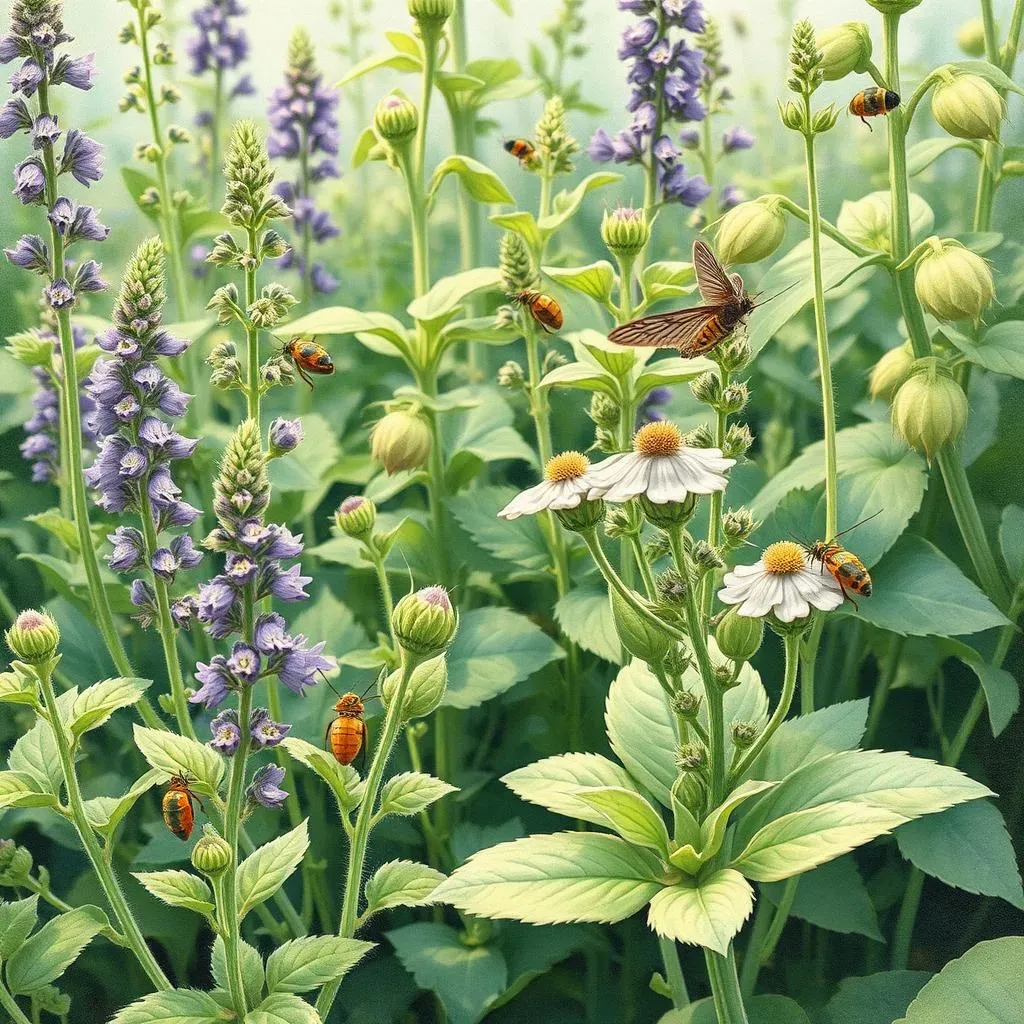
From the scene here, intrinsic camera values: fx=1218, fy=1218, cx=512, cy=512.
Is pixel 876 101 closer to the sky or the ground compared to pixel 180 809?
closer to the sky

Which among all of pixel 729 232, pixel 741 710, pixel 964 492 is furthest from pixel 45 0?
pixel 964 492

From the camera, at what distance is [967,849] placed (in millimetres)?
1128

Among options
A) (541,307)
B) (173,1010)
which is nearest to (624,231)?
(541,307)

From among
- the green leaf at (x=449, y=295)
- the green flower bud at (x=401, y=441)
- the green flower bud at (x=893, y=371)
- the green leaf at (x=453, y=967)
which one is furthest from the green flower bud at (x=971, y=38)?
the green leaf at (x=453, y=967)

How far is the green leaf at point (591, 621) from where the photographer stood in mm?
1228

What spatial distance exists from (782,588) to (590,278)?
1.41 ft

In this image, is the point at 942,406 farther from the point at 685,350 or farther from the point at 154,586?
the point at 154,586

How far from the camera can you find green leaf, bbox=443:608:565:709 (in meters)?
1.28

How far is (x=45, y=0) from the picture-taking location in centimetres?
101

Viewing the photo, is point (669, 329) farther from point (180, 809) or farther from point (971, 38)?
point (971, 38)

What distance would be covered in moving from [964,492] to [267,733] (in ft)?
2.53

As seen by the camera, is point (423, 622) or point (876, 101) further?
point (876, 101)

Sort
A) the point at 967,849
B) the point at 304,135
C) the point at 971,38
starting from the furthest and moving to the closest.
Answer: the point at 304,135
the point at 971,38
the point at 967,849

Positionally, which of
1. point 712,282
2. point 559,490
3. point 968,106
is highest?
point 968,106
